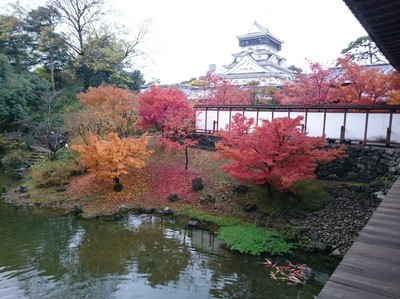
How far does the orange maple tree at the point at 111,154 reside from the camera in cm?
1186

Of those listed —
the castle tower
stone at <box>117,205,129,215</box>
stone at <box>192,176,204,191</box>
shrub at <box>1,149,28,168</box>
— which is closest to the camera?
stone at <box>117,205,129,215</box>

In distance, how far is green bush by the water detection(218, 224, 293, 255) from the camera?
329 inches

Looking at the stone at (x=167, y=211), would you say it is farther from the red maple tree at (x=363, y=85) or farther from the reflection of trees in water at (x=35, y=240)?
the red maple tree at (x=363, y=85)

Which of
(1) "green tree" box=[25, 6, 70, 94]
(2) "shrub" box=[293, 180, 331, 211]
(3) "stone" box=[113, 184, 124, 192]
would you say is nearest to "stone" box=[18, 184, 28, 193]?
(3) "stone" box=[113, 184, 124, 192]

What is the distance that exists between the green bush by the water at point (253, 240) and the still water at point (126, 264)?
1.11 ft

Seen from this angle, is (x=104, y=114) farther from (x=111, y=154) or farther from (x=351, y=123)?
(x=351, y=123)

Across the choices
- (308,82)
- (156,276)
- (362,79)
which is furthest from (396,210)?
(308,82)

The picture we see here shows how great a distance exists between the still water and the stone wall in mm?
4985

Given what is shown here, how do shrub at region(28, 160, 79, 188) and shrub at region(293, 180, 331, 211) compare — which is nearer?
shrub at region(293, 180, 331, 211)

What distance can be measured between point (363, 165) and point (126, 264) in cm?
984

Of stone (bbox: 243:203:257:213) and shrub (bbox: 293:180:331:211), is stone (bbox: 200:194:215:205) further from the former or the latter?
shrub (bbox: 293:180:331:211)

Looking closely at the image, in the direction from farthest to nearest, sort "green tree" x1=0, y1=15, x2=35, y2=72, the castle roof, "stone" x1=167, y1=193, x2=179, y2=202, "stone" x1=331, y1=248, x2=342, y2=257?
the castle roof → "green tree" x1=0, y1=15, x2=35, y2=72 → "stone" x1=167, y1=193, x2=179, y2=202 → "stone" x1=331, y1=248, x2=342, y2=257

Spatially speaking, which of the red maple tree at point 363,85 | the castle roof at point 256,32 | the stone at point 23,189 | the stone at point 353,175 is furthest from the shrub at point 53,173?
the castle roof at point 256,32

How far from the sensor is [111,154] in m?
11.9
